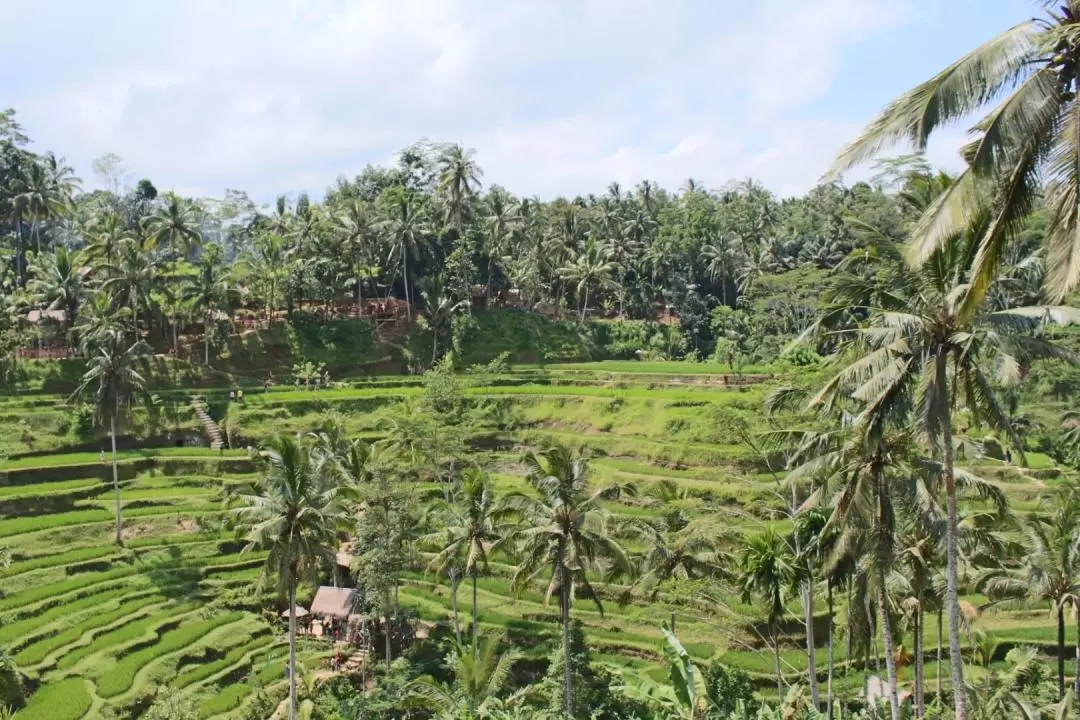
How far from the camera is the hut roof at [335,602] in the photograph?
106 feet

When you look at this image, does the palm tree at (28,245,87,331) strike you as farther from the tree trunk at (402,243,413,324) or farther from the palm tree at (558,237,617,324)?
the palm tree at (558,237,617,324)

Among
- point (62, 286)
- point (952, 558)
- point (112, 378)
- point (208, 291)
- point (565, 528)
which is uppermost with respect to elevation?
point (62, 286)

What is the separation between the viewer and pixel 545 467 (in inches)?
1494

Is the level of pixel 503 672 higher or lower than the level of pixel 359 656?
higher

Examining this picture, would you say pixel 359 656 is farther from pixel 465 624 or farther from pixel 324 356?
pixel 324 356

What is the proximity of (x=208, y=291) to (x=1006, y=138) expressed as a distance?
173ft

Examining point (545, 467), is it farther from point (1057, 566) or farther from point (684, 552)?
point (1057, 566)

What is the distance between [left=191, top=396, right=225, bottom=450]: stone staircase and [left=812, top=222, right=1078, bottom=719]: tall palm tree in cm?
3907

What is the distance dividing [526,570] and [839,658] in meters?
12.3

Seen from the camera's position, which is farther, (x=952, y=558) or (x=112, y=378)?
(x=112, y=378)

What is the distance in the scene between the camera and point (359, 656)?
31500mm

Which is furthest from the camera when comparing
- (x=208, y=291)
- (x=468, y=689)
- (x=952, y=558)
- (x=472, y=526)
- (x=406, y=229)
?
(x=406, y=229)

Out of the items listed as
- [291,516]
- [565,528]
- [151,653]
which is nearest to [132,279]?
[151,653]

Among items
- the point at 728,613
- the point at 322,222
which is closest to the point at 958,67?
the point at 728,613
